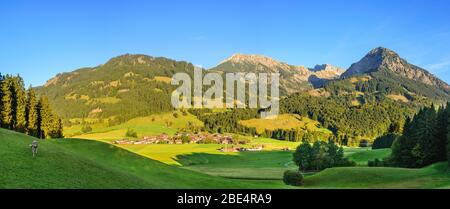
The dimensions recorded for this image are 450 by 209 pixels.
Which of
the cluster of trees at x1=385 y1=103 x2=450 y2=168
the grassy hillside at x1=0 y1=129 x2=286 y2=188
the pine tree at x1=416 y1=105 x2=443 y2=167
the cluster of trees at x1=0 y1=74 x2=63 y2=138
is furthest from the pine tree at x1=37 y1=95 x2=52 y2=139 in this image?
the pine tree at x1=416 y1=105 x2=443 y2=167

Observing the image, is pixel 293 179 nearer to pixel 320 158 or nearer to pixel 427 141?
pixel 427 141

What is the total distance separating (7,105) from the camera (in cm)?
11025

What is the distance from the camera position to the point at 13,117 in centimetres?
11356

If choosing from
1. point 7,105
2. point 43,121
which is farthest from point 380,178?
point 43,121

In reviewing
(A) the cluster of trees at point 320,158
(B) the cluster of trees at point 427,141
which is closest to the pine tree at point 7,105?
(A) the cluster of trees at point 320,158

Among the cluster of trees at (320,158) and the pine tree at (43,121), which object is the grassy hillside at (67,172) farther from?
the cluster of trees at (320,158)

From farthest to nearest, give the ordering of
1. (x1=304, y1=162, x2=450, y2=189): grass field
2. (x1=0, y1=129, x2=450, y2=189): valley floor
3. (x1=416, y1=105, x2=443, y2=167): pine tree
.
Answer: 1. (x1=416, y1=105, x2=443, y2=167): pine tree
2. (x1=304, y1=162, x2=450, y2=189): grass field
3. (x1=0, y1=129, x2=450, y2=189): valley floor

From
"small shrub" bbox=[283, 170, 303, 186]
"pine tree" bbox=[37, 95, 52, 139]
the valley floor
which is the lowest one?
"small shrub" bbox=[283, 170, 303, 186]

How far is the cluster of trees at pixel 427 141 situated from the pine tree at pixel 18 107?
10588 cm

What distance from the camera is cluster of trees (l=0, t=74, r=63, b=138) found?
110312 millimetres

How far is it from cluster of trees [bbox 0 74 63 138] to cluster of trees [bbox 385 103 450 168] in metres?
106

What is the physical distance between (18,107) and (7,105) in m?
3.89

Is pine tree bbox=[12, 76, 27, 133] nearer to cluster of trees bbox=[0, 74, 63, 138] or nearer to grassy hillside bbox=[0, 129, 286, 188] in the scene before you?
cluster of trees bbox=[0, 74, 63, 138]
